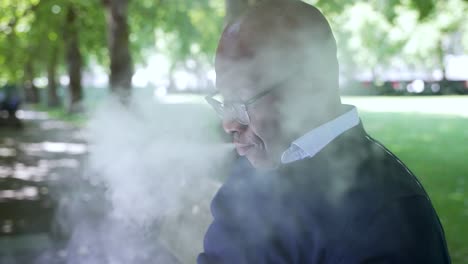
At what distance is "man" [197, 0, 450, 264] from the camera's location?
4.52 feet

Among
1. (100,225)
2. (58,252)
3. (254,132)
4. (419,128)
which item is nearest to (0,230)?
(58,252)

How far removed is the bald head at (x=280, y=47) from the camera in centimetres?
146

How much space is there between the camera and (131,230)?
10.6 ft

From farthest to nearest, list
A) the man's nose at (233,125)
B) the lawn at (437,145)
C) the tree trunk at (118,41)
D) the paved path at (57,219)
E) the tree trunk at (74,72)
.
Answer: the tree trunk at (74,72) → the tree trunk at (118,41) → the lawn at (437,145) → the paved path at (57,219) → the man's nose at (233,125)

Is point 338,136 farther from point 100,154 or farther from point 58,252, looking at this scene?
point 58,252

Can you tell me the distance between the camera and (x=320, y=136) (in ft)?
4.82

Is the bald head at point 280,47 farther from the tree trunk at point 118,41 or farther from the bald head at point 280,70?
the tree trunk at point 118,41

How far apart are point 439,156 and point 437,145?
1.59 metres

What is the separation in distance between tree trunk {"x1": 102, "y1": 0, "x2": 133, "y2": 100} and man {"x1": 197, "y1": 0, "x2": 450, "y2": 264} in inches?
482

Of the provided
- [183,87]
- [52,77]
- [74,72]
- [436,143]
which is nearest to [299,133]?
[183,87]

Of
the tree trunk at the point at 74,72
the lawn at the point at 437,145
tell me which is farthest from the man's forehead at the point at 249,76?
the tree trunk at the point at 74,72

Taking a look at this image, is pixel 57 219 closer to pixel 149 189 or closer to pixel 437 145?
pixel 149 189

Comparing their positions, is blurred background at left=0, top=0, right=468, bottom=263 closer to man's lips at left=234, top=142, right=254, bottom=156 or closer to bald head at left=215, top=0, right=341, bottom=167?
bald head at left=215, top=0, right=341, bottom=167

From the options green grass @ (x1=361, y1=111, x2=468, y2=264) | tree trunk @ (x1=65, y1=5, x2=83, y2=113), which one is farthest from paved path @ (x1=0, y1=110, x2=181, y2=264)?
tree trunk @ (x1=65, y1=5, x2=83, y2=113)
